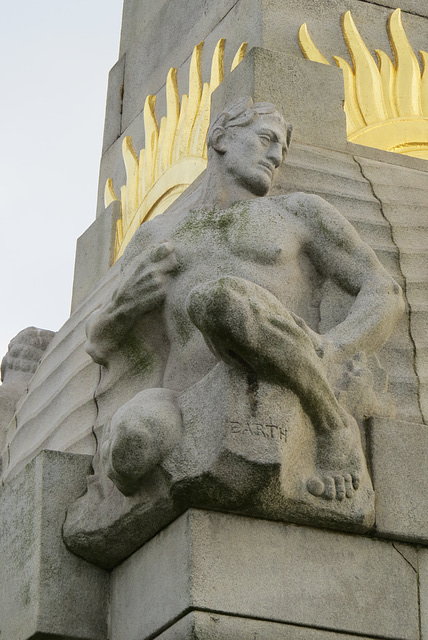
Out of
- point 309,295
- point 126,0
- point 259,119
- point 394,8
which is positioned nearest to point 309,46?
point 394,8

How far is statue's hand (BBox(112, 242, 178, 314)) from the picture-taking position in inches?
264

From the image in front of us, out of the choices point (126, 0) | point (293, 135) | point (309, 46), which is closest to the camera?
point (293, 135)

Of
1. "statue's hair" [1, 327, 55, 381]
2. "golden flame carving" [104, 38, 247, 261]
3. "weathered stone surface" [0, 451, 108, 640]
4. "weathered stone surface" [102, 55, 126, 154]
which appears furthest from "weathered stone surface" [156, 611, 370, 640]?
"weathered stone surface" [102, 55, 126, 154]

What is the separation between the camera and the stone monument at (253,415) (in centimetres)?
592

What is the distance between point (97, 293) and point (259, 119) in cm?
220

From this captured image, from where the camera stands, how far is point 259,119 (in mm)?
7191

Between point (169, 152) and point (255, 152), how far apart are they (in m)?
2.48

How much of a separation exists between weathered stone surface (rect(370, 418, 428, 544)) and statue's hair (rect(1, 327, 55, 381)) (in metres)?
3.91

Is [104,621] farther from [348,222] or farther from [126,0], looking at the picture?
[126,0]

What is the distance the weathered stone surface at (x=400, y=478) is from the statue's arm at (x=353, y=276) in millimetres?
417

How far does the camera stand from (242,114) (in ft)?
23.7

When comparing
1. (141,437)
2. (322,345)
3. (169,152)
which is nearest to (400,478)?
(322,345)

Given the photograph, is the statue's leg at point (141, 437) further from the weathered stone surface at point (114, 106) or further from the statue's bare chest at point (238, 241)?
the weathered stone surface at point (114, 106)

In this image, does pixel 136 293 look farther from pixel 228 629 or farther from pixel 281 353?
pixel 228 629
